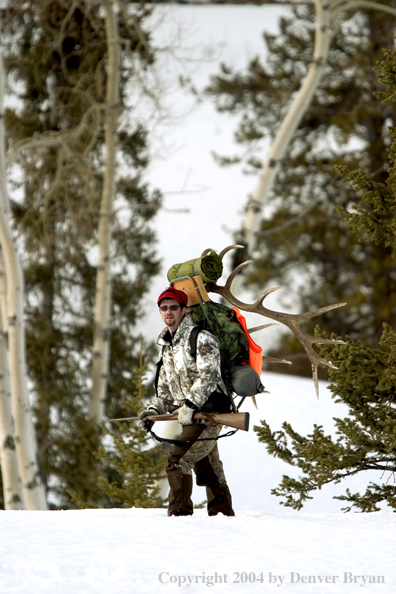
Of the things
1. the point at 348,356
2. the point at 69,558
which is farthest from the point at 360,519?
the point at 69,558

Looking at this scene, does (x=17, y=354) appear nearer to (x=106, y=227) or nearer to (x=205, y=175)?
(x=106, y=227)

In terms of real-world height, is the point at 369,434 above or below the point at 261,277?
below

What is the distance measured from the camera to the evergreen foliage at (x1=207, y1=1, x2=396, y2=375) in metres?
13.5

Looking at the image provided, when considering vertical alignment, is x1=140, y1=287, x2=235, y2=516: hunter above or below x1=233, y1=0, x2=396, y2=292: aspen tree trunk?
below

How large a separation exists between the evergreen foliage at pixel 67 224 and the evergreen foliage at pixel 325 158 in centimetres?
426

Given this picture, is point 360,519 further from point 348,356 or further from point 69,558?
point 69,558

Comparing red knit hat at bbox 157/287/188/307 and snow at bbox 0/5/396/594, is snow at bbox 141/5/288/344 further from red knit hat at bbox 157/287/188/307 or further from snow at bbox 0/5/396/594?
snow at bbox 0/5/396/594

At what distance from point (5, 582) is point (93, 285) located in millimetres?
8080

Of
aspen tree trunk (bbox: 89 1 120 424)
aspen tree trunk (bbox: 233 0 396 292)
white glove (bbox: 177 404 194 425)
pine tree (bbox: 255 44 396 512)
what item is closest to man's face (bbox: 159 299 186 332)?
white glove (bbox: 177 404 194 425)

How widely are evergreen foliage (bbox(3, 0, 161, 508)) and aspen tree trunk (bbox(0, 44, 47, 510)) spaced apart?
87.0 inches

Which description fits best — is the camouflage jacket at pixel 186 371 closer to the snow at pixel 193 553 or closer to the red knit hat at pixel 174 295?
the red knit hat at pixel 174 295

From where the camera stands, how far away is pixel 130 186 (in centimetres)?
1006

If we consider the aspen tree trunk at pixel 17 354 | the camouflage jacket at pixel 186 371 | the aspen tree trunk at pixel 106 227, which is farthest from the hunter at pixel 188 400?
the aspen tree trunk at pixel 106 227

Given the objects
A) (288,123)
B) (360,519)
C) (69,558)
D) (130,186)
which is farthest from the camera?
(130,186)
